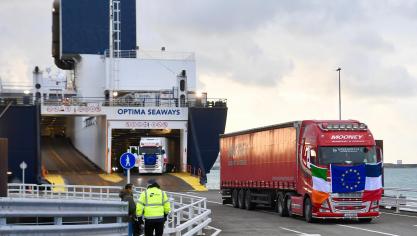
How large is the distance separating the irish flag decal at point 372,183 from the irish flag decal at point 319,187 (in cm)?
135

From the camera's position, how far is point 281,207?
31.1 metres

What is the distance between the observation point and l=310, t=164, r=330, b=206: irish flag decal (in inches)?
1047

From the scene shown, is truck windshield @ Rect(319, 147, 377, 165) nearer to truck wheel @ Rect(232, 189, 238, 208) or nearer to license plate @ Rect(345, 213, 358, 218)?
license plate @ Rect(345, 213, 358, 218)

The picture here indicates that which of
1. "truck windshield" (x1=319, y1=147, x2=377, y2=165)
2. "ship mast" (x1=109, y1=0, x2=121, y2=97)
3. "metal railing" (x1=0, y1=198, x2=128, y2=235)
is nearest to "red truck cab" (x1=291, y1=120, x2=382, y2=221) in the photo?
"truck windshield" (x1=319, y1=147, x2=377, y2=165)

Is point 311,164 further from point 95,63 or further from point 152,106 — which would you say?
point 95,63

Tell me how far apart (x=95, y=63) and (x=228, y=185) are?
127ft

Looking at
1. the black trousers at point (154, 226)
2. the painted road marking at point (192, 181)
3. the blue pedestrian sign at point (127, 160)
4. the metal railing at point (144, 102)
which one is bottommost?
the painted road marking at point (192, 181)

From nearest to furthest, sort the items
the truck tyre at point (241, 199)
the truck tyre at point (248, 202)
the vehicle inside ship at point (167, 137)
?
the truck tyre at point (248, 202)
the truck tyre at point (241, 199)
the vehicle inside ship at point (167, 137)

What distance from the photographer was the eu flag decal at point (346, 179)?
87.6 ft

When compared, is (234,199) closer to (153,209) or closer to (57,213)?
(153,209)

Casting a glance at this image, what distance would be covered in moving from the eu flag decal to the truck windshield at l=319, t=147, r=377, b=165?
0.31 metres

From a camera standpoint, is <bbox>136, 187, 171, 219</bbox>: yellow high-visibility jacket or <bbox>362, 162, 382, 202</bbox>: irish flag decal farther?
<bbox>362, 162, 382, 202</bbox>: irish flag decal

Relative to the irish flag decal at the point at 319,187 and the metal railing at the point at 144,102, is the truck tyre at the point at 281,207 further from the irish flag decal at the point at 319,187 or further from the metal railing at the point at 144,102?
the metal railing at the point at 144,102

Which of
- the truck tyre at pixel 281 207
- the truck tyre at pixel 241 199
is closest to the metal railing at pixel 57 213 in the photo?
the truck tyre at pixel 281 207
